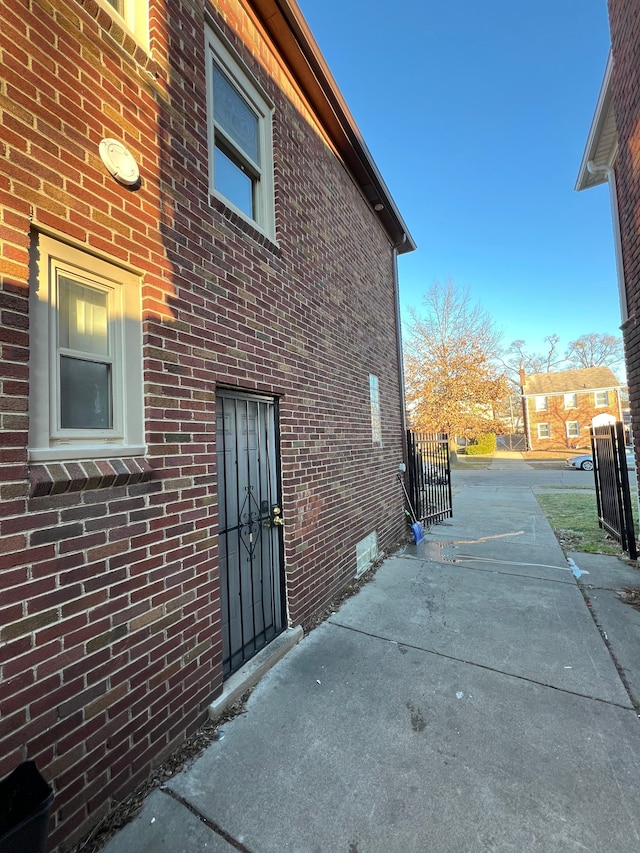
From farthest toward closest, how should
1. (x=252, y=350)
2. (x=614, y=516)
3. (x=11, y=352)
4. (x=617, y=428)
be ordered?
(x=614, y=516)
(x=617, y=428)
(x=252, y=350)
(x=11, y=352)

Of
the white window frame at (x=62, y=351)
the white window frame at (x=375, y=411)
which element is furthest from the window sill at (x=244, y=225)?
the white window frame at (x=375, y=411)

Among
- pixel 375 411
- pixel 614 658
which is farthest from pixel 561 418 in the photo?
pixel 614 658

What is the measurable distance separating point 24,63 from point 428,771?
388 cm

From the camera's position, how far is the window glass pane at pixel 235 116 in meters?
3.10

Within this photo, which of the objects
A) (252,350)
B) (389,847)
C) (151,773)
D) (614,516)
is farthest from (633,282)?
(151,773)

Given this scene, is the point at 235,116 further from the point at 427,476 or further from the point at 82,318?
the point at 427,476

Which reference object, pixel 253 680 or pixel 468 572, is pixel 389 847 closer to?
pixel 253 680

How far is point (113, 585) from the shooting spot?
1.90 metres

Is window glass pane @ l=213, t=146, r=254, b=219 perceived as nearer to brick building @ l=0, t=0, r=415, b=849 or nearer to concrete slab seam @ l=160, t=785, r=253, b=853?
brick building @ l=0, t=0, r=415, b=849

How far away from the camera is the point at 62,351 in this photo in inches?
72.6

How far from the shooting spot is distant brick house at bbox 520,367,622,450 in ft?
101

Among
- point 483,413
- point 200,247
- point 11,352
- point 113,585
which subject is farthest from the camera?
point 483,413

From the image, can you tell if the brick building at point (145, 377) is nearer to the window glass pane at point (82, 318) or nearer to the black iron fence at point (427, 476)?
the window glass pane at point (82, 318)

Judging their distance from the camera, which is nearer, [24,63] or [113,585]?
[24,63]
